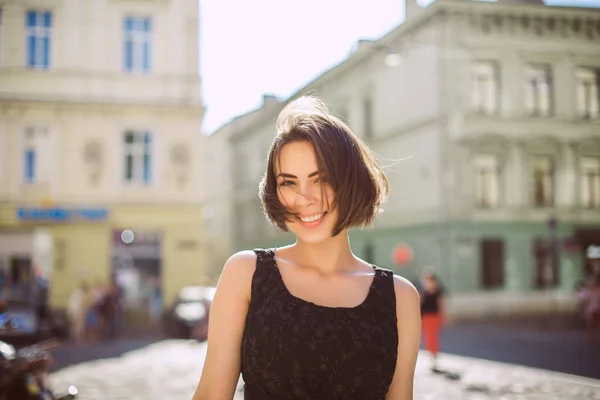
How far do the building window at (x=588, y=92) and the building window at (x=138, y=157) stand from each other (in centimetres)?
1496

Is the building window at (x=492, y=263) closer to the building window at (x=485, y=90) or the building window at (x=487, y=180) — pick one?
the building window at (x=487, y=180)

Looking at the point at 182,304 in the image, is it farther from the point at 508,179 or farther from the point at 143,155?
the point at 508,179

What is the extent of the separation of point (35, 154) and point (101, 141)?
208cm

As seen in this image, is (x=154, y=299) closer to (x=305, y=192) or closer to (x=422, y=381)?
(x=422, y=381)

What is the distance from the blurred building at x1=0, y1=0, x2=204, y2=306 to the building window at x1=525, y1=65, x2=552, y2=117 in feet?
40.5

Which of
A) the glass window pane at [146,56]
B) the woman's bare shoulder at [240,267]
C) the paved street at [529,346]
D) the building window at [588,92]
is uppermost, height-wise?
the glass window pane at [146,56]

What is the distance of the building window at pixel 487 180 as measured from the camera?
2820cm

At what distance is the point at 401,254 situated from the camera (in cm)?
2962

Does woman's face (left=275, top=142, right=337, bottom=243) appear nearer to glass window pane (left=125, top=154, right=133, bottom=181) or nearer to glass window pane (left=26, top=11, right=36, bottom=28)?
glass window pane (left=125, top=154, right=133, bottom=181)

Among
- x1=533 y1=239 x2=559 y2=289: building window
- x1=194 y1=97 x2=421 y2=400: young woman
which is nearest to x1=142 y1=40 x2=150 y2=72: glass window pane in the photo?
x1=533 y1=239 x2=559 y2=289: building window

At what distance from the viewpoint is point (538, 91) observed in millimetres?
28391

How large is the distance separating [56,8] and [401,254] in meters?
15.3

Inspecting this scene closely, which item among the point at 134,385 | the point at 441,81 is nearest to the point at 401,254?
the point at 441,81

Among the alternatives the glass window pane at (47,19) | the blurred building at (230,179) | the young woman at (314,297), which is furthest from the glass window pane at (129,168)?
the young woman at (314,297)
